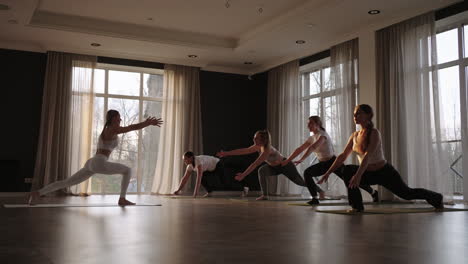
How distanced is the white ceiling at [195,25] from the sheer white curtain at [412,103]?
0.32m

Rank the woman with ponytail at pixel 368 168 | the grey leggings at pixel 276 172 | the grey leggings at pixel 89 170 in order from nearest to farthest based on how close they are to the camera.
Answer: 1. the woman with ponytail at pixel 368 168
2. the grey leggings at pixel 89 170
3. the grey leggings at pixel 276 172

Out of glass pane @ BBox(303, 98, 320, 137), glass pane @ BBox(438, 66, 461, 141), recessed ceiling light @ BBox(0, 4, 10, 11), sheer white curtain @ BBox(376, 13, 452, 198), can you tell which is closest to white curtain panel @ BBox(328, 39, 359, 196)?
sheer white curtain @ BBox(376, 13, 452, 198)

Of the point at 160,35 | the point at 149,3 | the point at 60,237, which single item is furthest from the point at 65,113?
the point at 60,237

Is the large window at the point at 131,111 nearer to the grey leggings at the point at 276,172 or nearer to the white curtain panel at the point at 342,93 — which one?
the grey leggings at the point at 276,172

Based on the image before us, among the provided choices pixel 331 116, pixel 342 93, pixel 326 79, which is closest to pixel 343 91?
pixel 342 93

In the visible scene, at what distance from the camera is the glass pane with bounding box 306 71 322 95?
923 cm

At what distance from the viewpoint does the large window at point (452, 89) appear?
20.6ft

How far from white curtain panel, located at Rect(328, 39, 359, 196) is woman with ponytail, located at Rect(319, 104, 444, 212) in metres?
3.52

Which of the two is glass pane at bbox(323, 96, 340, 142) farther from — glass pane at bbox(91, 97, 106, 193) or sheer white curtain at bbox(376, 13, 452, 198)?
glass pane at bbox(91, 97, 106, 193)

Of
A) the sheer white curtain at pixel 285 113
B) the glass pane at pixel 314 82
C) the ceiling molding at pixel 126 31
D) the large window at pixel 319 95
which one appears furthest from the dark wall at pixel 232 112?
the ceiling molding at pixel 126 31

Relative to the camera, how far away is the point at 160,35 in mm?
8562

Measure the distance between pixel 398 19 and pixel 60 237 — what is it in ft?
20.3

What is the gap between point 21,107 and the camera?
8.73 m

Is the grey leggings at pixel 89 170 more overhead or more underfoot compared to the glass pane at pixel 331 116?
more underfoot
